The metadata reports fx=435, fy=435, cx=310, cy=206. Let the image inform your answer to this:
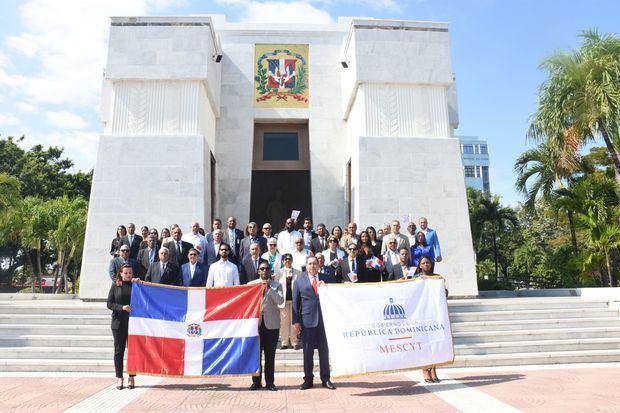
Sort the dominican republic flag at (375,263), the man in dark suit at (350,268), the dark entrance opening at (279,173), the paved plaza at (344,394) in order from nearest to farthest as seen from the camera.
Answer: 1. the paved plaza at (344,394)
2. the man in dark suit at (350,268)
3. the dominican republic flag at (375,263)
4. the dark entrance opening at (279,173)

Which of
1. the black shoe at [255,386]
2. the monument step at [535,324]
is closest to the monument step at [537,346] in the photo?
the monument step at [535,324]

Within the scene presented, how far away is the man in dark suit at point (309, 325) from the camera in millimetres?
6016

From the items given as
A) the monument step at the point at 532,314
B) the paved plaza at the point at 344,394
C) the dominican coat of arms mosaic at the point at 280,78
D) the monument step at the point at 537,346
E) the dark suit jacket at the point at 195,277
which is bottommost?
the paved plaza at the point at 344,394

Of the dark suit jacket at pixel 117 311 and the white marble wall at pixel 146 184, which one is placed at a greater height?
the white marble wall at pixel 146 184

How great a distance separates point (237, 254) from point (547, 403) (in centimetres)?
608

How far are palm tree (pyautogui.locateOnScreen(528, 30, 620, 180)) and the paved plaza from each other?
8643 mm

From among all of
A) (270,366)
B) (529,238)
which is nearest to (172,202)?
(270,366)

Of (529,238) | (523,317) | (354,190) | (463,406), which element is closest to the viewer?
(463,406)

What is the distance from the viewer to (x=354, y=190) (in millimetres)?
13750

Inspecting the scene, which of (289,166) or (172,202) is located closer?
(172,202)

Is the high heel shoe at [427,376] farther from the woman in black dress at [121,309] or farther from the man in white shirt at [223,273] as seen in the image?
the woman in black dress at [121,309]

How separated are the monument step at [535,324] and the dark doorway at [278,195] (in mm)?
9702

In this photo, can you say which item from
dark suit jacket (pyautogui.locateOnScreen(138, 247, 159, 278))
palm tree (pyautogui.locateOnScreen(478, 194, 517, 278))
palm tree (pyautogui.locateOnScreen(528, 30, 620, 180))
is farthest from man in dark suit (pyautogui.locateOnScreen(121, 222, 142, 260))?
palm tree (pyautogui.locateOnScreen(478, 194, 517, 278))

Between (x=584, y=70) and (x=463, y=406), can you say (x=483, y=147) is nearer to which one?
(x=584, y=70)
